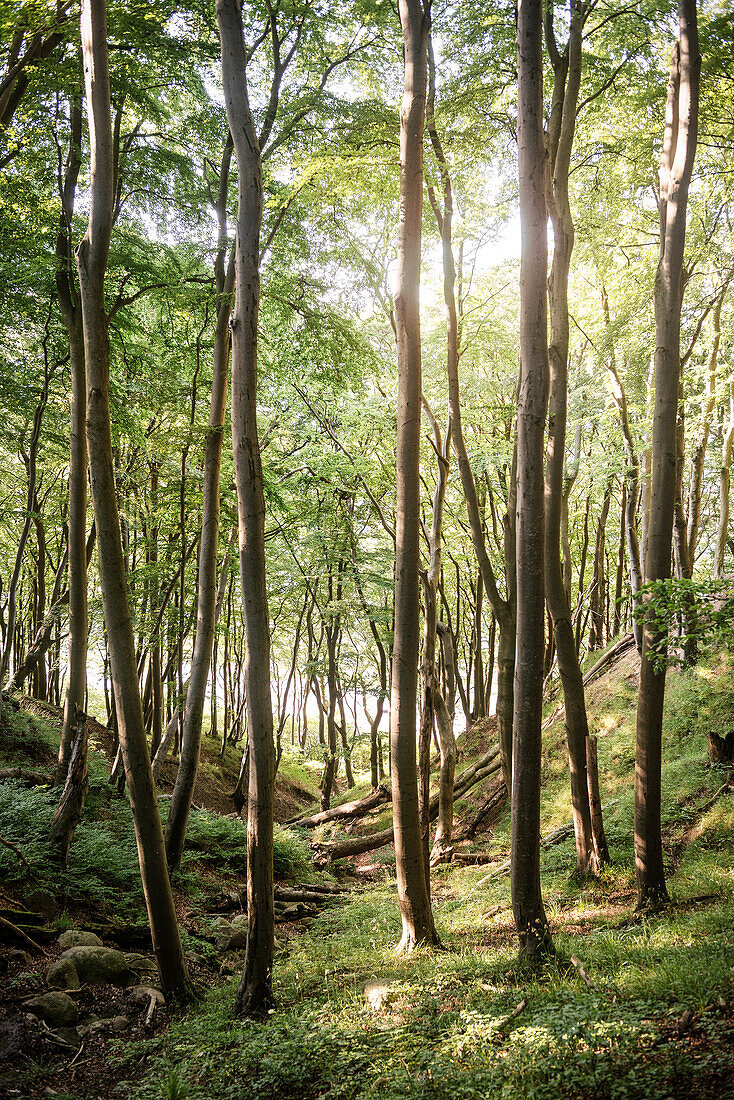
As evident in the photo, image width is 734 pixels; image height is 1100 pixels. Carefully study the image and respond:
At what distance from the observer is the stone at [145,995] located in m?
5.95

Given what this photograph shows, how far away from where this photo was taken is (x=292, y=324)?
1114 cm

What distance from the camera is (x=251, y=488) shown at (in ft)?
19.7

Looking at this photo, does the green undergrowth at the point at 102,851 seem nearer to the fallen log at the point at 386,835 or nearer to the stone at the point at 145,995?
the fallen log at the point at 386,835

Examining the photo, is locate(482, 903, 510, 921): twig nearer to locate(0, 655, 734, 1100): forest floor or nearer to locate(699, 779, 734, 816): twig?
locate(0, 655, 734, 1100): forest floor

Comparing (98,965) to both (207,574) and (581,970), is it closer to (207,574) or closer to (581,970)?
(581,970)

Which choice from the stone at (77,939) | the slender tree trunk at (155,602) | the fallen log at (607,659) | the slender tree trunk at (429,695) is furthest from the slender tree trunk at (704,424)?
the stone at (77,939)

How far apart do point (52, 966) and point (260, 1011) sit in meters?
2.21

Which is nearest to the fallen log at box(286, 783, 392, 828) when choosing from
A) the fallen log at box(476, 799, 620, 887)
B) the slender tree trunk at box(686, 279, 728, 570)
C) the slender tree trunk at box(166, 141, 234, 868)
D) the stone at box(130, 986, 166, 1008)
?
the fallen log at box(476, 799, 620, 887)

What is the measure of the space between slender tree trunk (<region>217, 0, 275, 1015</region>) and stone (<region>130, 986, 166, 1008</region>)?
1078 millimetres

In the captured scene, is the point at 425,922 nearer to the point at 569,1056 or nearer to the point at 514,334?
the point at 569,1056

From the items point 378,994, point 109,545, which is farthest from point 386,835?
point 109,545

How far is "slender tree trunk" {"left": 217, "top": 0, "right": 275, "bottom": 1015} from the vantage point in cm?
568

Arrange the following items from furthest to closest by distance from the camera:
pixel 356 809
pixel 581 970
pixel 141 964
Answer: pixel 356 809
pixel 141 964
pixel 581 970

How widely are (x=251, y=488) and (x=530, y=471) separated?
2.70m
